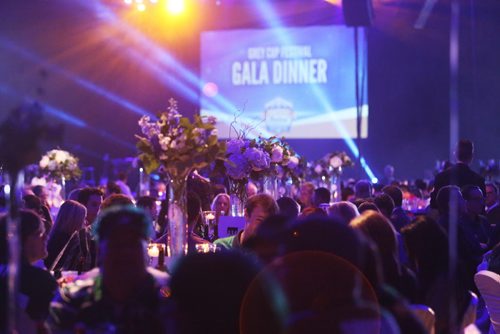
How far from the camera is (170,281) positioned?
2303mm

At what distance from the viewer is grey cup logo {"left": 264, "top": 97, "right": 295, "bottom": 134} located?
13609 millimetres

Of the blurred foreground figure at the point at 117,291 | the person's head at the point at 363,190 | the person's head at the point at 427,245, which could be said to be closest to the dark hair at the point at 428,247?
the person's head at the point at 427,245

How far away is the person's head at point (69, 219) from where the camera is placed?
4.48 m

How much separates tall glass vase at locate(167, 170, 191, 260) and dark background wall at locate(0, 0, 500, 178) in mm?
10688

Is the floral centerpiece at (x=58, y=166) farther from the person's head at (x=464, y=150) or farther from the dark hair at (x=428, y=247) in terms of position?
the dark hair at (x=428, y=247)

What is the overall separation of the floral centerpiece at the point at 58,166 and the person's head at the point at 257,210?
5.44m

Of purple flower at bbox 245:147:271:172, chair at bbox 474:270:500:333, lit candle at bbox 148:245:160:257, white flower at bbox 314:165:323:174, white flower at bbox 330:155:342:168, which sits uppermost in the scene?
purple flower at bbox 245:147:271:172

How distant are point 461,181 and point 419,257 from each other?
313cm

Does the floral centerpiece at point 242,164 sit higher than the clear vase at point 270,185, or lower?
higher

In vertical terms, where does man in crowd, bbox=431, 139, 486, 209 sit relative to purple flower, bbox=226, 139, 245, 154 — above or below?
below

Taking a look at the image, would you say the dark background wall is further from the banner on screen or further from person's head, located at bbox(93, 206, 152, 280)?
person's head, located at bbox(93, 206, 152, 280)

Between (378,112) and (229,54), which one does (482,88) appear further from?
(229,54)

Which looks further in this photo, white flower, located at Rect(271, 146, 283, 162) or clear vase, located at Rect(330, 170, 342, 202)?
clear vase, located at Rect(330, 170, 342, 202)

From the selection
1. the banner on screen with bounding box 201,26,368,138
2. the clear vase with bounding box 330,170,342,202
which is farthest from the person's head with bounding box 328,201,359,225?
the banner on screen with bounding box 201,26,368,138
